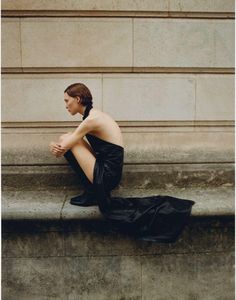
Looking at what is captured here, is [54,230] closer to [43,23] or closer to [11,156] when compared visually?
[11,156]

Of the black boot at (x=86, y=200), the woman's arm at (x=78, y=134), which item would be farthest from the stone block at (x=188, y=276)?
the woman's arm at (x=78, y=134)

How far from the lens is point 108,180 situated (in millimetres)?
4961

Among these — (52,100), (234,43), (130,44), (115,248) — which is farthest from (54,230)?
(234,43)

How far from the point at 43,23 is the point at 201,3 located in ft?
7.16

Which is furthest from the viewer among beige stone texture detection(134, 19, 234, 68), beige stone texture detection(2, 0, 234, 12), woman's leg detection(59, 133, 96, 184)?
beige stone texture detection(134, 19, 234, 68)

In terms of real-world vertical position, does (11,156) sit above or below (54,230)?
above

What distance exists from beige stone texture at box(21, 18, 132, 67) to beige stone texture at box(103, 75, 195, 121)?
1.01ft

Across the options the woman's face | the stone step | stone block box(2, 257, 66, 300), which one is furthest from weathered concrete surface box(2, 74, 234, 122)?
stone block box(2, 257, 66, 300)

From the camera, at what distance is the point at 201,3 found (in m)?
5.56

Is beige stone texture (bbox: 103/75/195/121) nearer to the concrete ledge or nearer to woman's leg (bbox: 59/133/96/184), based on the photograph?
woman's leg (bbox: 59/133/96/184)

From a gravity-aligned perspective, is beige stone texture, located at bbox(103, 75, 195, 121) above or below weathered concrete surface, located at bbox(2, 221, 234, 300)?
above

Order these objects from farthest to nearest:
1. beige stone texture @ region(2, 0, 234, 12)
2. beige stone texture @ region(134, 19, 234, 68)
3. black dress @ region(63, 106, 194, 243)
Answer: beige stone texture @ region(134, 19, 234, 68), beige stone texture @ region(2, 0, 234, 12), black dress @ region(63, 106, 194, 243)

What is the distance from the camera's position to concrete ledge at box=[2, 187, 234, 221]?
4.93m

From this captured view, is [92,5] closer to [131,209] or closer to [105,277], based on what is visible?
[131,209]
